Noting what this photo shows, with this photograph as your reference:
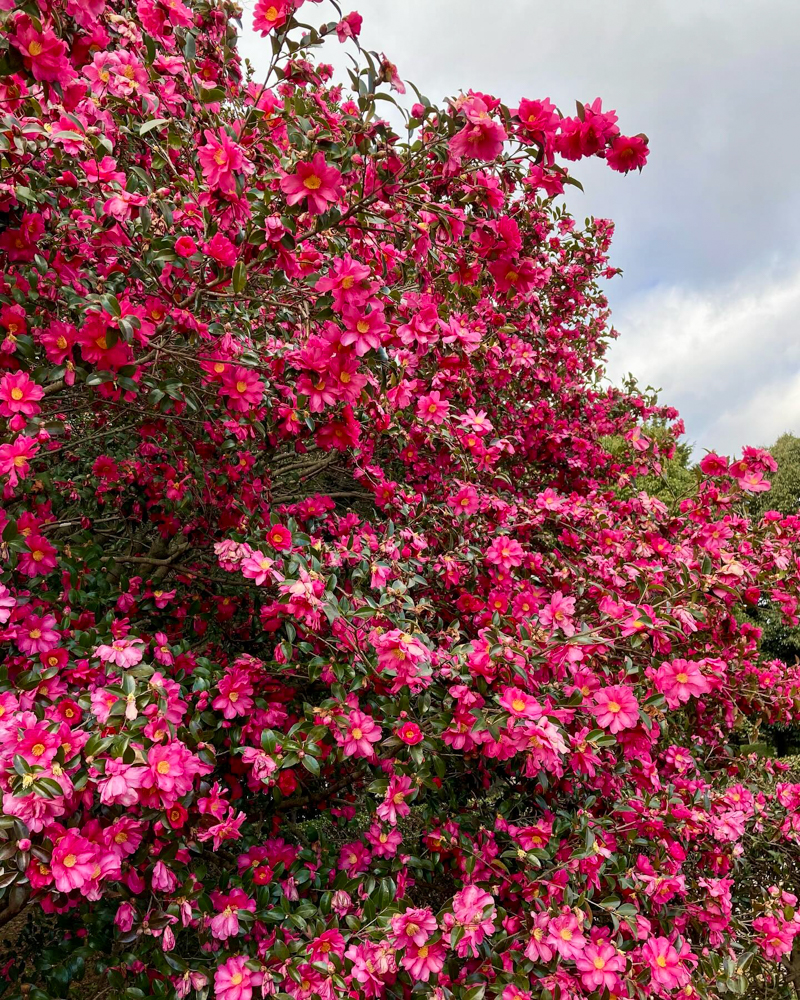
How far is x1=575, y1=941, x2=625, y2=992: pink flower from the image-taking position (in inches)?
67.1

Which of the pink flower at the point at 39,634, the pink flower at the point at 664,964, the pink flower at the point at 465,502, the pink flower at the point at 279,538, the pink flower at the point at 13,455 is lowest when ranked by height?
the pink flower at the point at 664,964

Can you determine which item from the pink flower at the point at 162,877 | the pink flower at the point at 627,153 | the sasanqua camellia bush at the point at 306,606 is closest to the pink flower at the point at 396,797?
the sasanqua camellia bush at the point at 306,606

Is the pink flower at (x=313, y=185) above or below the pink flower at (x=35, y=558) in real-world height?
above

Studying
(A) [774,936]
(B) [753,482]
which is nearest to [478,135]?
(B) [753,482]

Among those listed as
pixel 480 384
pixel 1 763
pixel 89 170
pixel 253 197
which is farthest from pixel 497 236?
pixel 480 384

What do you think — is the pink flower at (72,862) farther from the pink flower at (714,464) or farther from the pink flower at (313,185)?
the pink flower at (714,464)

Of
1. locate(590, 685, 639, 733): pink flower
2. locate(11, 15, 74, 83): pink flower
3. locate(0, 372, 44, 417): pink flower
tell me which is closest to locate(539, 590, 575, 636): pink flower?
locate(590, 685, 639, 733): pink flower

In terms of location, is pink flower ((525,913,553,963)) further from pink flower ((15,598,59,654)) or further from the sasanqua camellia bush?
pink flower ((15,598,59,654))

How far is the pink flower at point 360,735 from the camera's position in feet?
5.89

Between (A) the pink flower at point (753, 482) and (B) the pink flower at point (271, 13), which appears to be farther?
(A) the pink flower at point (753, 482)

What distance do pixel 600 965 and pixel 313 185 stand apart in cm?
208

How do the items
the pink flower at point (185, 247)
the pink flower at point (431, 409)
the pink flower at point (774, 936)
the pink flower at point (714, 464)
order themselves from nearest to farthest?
the pink flower at point (185, 247)
the pink flower at point (774, 936)
the pink flower at point (431, 409)
the pink flower at point (714, 464)

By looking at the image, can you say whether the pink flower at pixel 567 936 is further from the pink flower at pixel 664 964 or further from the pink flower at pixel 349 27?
the pink flower at pixel 349 27

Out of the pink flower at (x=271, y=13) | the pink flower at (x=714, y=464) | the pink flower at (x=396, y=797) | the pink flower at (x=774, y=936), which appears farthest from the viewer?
the pink flower at (x=714, y=464)
